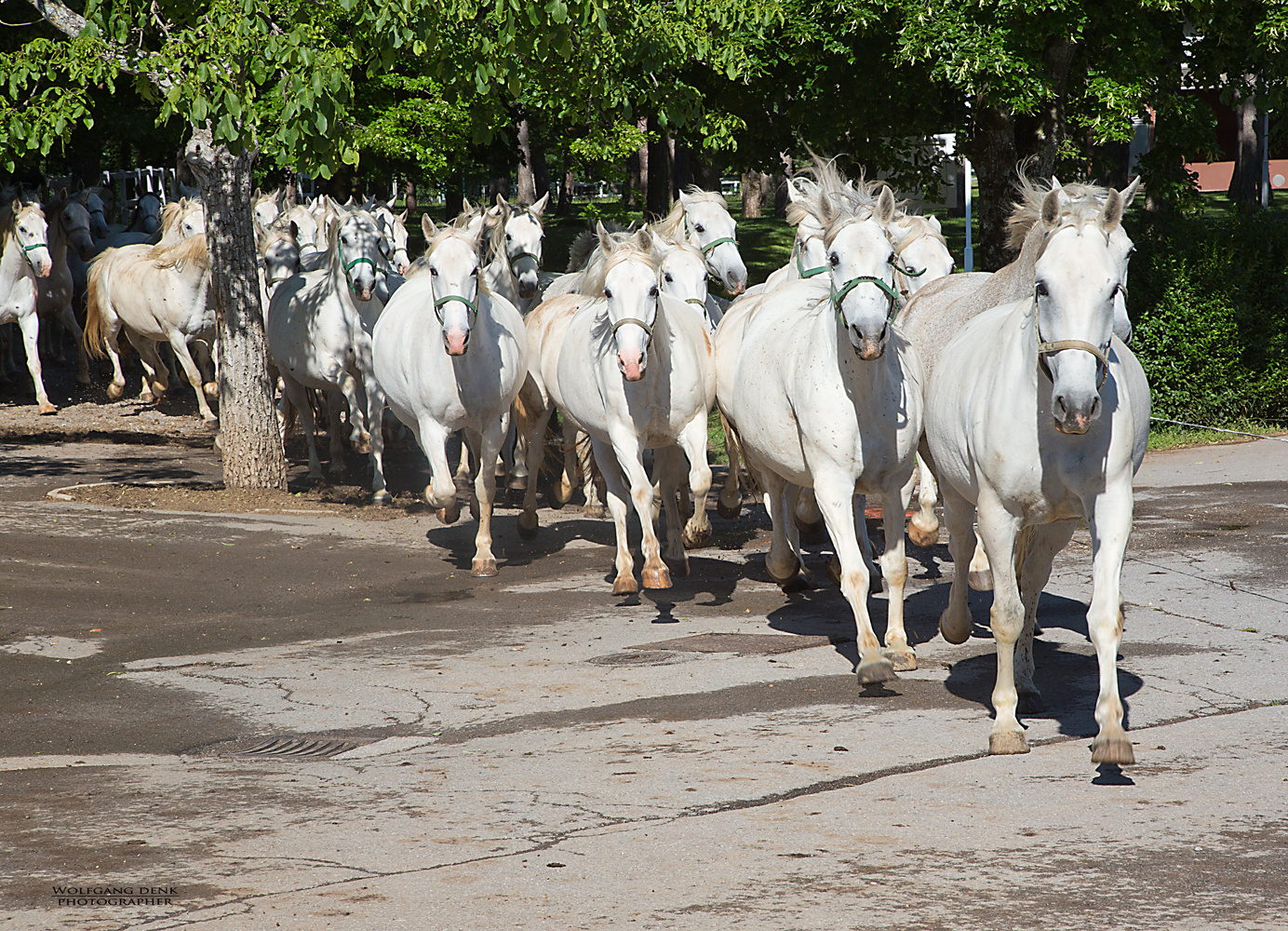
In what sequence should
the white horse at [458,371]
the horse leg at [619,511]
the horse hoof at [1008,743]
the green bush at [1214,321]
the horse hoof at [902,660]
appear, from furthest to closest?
1. the green bush at [1214,321]
2. the white horse at [458,371]
3. the horse leg at [619,511]
4. the horse hoof at [902,660]
5. the horse hoof at [1008,743]

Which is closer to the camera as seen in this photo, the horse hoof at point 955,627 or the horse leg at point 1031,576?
the horse leg at point 1031,576

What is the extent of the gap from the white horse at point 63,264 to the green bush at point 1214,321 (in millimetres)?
15370

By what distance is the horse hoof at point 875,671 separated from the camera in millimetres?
6789

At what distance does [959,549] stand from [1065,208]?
84.4 inches

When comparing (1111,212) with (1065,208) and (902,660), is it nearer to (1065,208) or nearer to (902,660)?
(1065,208)

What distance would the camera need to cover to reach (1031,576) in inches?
263

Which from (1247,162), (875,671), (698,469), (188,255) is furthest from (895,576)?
(1247,162)

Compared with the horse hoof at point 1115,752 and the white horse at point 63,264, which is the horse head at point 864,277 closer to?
the horse hoof at point 1115,752

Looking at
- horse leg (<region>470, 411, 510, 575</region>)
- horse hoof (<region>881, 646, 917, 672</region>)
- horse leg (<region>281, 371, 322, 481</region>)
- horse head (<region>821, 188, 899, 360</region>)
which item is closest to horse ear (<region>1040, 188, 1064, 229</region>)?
horse head (<region>821, 188, 899, 360</region>)

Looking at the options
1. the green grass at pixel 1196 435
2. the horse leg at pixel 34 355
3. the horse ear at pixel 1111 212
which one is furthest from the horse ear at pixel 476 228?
the horse leg at pixel 34 355

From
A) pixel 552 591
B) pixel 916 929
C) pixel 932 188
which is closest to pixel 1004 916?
pixel 916 929

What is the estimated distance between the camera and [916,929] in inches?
159

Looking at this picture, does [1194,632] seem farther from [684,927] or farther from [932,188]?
[932,188]

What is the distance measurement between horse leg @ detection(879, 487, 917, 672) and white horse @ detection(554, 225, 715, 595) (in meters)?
1.76
